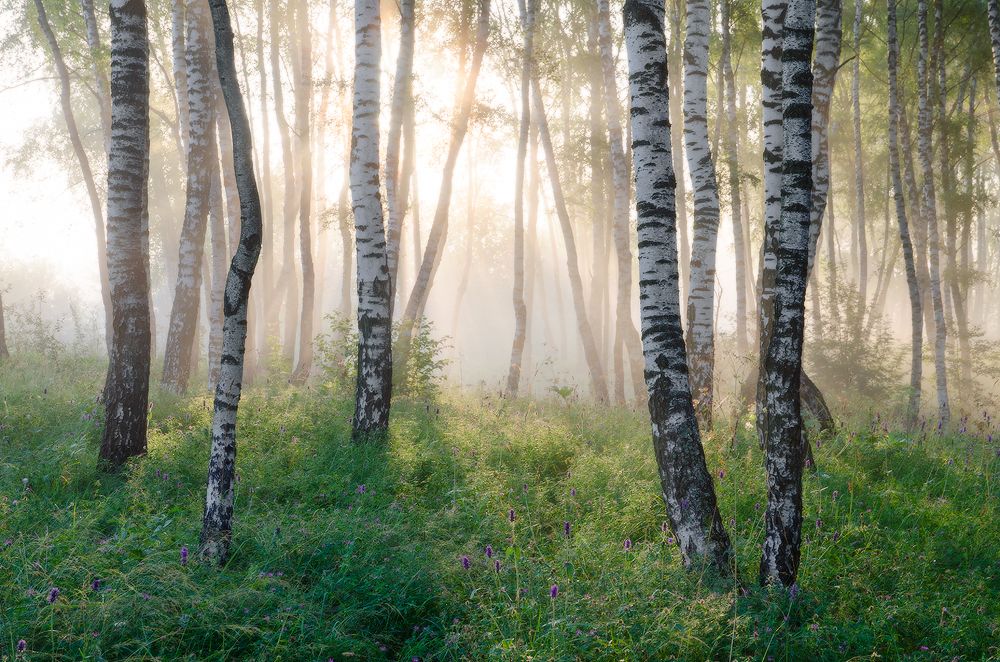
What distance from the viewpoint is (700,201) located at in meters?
8.98

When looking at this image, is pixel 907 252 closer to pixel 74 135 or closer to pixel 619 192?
pixel 619 192

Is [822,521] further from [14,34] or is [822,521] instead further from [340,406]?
[14,34]

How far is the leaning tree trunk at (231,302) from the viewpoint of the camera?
15.4 feet

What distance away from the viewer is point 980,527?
5.32m

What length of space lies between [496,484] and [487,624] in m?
2.29

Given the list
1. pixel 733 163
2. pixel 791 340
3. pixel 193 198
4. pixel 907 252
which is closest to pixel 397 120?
pixel 193 198

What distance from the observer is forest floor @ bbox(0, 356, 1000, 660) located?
355 centimetres

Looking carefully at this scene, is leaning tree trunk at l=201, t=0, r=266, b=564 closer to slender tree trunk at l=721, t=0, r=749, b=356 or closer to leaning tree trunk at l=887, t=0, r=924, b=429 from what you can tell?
slender tree trunk at l=721, t=0, r=749, b=356

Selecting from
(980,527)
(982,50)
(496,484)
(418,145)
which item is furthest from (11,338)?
(982,50)

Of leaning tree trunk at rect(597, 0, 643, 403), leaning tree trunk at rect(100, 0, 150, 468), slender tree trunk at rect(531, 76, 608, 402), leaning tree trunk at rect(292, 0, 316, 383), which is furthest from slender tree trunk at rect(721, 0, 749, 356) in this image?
leaning tree trunk at rect(292, 0, 316, 383)

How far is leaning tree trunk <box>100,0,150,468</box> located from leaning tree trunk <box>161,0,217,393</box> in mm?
4180

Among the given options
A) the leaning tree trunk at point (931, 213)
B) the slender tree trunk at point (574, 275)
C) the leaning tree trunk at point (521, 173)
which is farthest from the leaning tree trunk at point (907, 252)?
the leaning tree trunk at point (521, 173)

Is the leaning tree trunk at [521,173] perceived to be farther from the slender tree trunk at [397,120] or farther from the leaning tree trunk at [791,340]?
the leaning tree trunk at [791,340]

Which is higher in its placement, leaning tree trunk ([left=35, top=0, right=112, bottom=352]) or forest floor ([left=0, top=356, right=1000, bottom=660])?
leaning tree trunk ([left=35, top=0, right=112, bottom=352])
